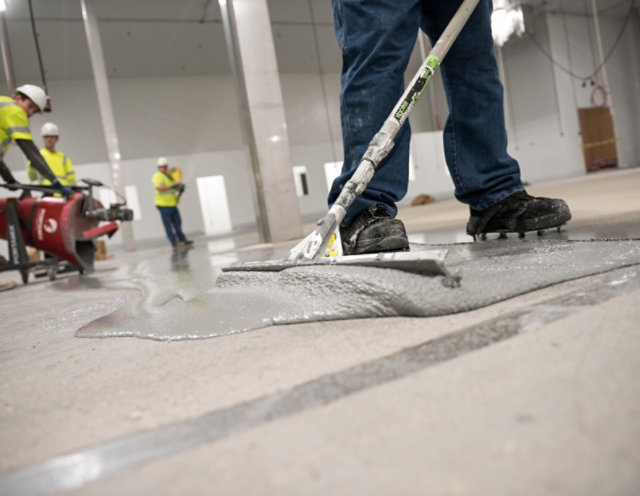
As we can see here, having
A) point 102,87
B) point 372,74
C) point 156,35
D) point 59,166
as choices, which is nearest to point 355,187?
point 372,74

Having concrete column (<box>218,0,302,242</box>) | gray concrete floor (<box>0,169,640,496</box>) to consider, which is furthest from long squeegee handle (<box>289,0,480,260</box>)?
concrete column (<box>218,0,302,242</box>)

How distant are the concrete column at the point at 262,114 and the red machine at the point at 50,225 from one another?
4.66ft

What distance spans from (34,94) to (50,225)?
1.14 metres

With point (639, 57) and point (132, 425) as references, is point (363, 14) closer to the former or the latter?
point (132, 425)

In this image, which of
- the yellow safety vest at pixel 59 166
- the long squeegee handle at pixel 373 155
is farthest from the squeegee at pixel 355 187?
the yellow safety vest at pixel 59 166

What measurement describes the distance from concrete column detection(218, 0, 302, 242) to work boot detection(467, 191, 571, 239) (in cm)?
328

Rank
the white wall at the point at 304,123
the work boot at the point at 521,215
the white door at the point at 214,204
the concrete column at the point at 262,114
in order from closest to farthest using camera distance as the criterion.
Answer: the work boot at the point at 521,215 < the concrete column at the point at 262,114 < the white wall at the point at 304,123 < the white door at the point at 214,204

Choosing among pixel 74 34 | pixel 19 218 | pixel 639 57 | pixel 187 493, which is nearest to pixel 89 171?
pixel 74 34

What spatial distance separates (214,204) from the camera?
13203 mm

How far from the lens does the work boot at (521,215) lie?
4.99ft

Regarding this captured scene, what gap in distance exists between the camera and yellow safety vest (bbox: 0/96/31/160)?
12.0 ft

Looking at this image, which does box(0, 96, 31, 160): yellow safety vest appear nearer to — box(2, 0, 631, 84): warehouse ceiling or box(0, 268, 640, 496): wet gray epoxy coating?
box(0, 268, 640, 496): wet gray epoxy coating

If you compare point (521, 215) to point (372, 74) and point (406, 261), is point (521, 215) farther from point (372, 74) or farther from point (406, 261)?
point (406, 261)

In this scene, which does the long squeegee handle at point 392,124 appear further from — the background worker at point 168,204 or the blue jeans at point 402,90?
the background worker at point 168,204
